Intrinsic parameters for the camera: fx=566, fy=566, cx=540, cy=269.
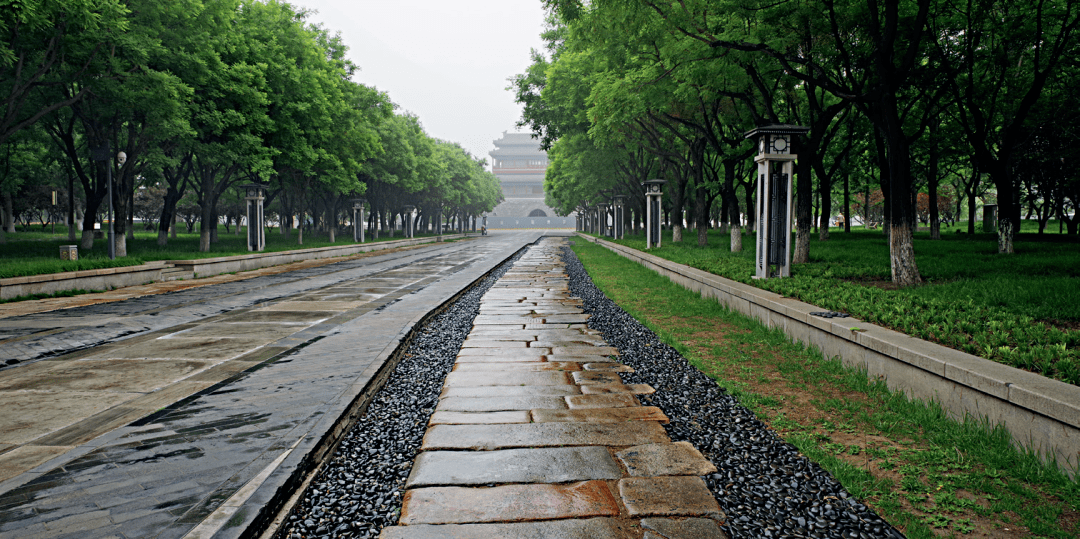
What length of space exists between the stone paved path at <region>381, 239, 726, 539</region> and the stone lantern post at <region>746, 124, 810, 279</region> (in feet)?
18.8

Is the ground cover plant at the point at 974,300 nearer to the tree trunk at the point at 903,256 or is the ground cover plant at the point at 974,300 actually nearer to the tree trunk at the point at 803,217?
the tree trunk at the point at 903,256

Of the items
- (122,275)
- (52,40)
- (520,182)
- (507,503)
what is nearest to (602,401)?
(507,503)

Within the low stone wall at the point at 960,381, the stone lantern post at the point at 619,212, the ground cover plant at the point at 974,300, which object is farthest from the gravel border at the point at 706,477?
A: the stone lantern post at the point at 619,212

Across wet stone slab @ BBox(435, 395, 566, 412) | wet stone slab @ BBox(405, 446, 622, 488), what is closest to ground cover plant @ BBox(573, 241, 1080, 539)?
wet stone slab @ BBox(405, 446, 622, 488)

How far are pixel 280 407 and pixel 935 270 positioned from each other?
1080 cm

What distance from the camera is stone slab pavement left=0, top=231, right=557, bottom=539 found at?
2.66 m

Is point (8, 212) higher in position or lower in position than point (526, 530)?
A: higher

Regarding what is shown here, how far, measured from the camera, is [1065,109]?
17438 mm

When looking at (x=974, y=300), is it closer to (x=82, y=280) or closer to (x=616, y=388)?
(x=616, y=388)

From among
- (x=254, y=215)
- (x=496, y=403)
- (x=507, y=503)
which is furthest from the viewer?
(x=254, y=215)

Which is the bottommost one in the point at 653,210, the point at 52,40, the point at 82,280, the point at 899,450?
the point at 899,450

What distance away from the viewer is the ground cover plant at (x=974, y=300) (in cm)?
436

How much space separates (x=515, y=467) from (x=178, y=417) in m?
2.53

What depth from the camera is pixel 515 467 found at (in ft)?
→ 10.8
